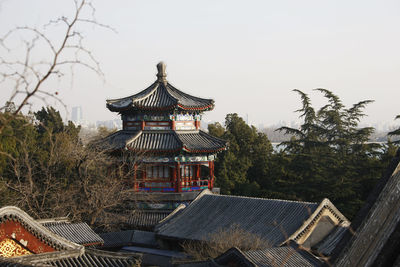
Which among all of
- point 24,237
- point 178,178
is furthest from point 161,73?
point 24,237

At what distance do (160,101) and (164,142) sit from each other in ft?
7.28

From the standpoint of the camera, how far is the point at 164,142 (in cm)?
2425

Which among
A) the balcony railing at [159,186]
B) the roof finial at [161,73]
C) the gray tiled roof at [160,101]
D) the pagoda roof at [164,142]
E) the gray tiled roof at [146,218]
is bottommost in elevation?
the gray tiled roof at [146,218]

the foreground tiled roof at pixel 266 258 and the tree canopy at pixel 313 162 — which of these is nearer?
the foreground tiled roof at pixel 266 258

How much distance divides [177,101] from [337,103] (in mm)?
14177

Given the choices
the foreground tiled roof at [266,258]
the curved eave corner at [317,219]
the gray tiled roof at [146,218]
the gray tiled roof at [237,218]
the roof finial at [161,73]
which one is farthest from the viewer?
the roof finial at [161,73]

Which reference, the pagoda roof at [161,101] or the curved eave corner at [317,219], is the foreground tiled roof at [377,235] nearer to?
the curved eave corner at [317,219]

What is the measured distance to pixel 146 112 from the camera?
82.1 ft

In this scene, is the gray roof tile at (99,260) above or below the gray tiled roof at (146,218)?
below

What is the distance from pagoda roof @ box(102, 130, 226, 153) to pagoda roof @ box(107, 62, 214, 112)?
1214 millimetres

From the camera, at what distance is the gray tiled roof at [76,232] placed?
18197 millimetres

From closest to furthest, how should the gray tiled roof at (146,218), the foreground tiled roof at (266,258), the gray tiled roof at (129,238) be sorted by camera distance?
1. the foreground tiled roof at (266,258)
2. the gray tiled roof at (129,238)
3. the gray tiled roof at (146,218)

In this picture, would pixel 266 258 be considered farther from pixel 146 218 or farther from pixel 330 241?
pixel 146 218

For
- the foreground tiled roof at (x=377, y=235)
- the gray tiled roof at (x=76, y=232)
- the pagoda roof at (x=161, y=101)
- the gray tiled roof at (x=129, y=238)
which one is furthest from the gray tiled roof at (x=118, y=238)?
the foreground tiled roof at (x=377, y=235)
